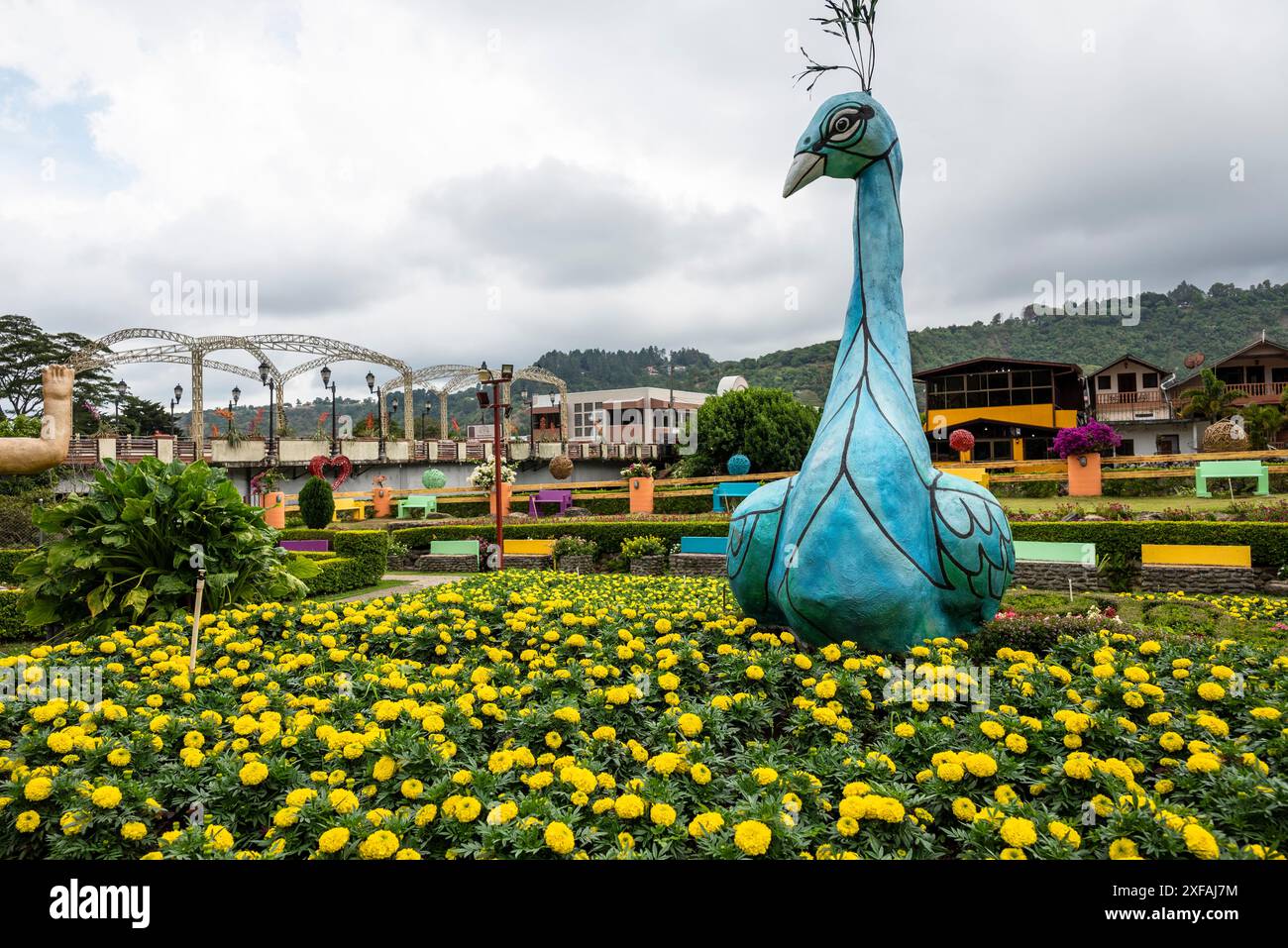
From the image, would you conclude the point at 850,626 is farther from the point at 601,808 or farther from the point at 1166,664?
the point at 601,808

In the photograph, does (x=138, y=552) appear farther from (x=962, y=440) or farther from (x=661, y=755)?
(x=962, y=440)

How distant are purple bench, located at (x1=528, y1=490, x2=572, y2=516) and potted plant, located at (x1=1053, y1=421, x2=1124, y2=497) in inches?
598

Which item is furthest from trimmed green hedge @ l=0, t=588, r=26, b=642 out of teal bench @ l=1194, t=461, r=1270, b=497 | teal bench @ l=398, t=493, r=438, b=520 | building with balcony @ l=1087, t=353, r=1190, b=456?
building with balcony @ l=1087, t=353, r=1190, b=456

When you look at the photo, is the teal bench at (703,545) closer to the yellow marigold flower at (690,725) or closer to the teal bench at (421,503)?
the yellow marigold flower at (690,725)

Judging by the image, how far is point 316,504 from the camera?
833 inches

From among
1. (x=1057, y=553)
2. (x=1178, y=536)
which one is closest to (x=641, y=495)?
(x=1057, y=553)

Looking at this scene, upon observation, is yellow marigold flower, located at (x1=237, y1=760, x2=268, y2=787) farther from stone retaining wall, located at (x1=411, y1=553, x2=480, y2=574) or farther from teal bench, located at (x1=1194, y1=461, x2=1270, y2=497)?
teal bench, located at (x1=1194, y1=461, x2=1270, y2=497)

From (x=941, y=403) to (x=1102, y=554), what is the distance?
97.3 ft

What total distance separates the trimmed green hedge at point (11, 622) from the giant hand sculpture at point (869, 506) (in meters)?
9.33

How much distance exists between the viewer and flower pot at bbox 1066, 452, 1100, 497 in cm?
2164

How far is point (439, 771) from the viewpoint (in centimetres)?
301

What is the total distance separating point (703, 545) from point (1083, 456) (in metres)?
13.4

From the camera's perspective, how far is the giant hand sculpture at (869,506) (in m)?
4.75

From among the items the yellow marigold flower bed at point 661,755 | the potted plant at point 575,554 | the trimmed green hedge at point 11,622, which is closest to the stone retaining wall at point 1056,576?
the potted plant at point 575,554
